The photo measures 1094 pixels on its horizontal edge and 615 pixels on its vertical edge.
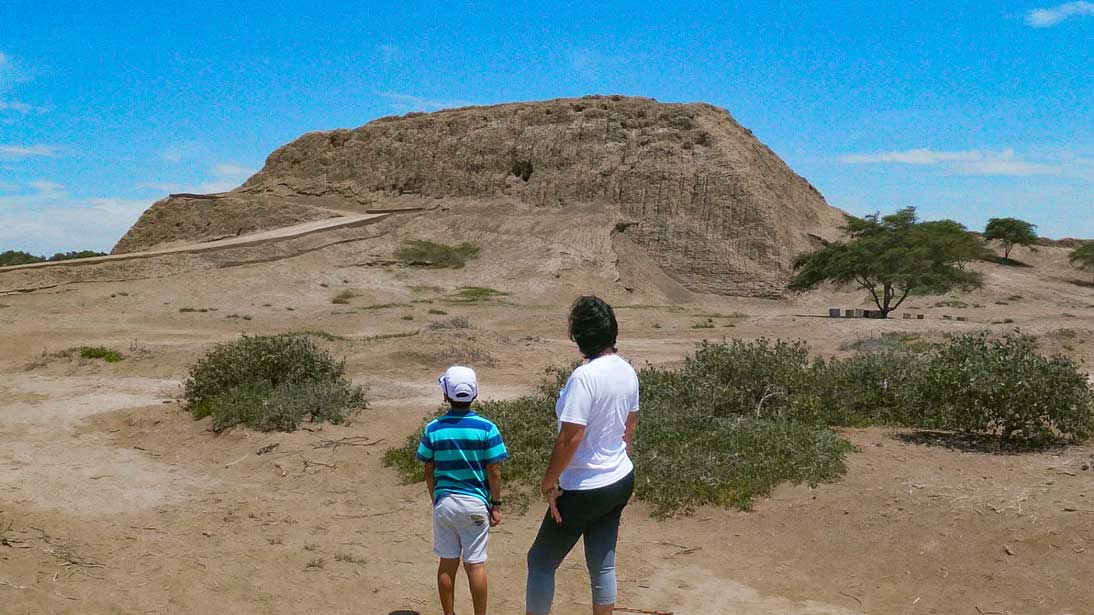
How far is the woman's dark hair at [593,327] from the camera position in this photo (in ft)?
12.3

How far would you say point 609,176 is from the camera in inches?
1622

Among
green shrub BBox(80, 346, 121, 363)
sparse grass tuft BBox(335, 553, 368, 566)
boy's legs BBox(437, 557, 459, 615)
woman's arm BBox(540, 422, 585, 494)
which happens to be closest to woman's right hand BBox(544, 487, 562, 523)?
woman's arm BBox(540, 422, 585, 494)

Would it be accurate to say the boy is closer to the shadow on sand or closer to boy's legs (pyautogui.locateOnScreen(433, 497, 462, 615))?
boy's legs (pyautogui.locateOnScreen(433, 497, 462, 615))

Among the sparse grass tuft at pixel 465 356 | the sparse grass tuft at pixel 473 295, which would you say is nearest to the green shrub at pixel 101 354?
the sparse grass tuft at pixel 465 356

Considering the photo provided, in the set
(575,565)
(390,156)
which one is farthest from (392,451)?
(390,156)

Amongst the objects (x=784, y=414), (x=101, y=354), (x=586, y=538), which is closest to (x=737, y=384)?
(x=784, y=414)

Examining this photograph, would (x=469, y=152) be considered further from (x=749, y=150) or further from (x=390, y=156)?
(x=749, y=150)

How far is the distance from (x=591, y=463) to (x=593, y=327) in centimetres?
56

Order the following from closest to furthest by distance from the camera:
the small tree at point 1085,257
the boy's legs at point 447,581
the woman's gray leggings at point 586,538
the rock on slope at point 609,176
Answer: the woman's gray leggings at point 586,538, the boy's legs at point 447,581, the rock on slope at point 609,176, the small tree at point 1085,257

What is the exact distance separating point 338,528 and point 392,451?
5.59ft

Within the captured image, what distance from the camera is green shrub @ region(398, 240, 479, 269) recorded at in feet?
116

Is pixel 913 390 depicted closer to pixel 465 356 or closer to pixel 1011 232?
pixel 465 356

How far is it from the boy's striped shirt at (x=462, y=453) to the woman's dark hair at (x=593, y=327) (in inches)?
26.0

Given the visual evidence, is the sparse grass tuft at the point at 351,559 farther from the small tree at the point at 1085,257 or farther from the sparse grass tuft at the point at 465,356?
the small tree at the point at 1085,257
